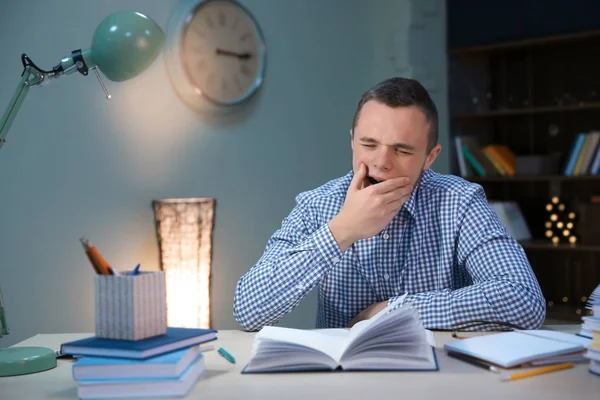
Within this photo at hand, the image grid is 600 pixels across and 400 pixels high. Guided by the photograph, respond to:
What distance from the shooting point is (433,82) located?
457 centimetres

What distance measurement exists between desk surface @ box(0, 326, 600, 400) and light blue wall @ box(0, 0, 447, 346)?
6.11 feet

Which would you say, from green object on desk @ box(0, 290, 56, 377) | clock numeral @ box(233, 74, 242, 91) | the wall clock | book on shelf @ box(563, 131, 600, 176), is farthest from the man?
book on shelf @ box(563, 131, 600, 176)

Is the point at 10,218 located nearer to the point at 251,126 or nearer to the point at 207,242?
the point at 207,242

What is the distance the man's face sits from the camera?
185 centimetres

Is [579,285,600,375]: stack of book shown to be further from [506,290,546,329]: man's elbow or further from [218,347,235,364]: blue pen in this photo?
[218,347,235,364]: blue pen

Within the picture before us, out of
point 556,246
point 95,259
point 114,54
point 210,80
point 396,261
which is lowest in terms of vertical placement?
point 556,246

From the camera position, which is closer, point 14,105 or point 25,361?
point 25,361

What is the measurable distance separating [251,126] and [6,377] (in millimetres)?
2658

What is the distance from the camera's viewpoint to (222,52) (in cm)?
365

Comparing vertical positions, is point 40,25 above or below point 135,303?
above

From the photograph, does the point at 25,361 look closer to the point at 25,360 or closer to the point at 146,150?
the point at 25,360

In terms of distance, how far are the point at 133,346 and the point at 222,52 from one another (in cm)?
274

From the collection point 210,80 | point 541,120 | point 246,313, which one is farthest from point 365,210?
point 541,120

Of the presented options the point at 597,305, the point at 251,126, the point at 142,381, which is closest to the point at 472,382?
the point at 597,305
